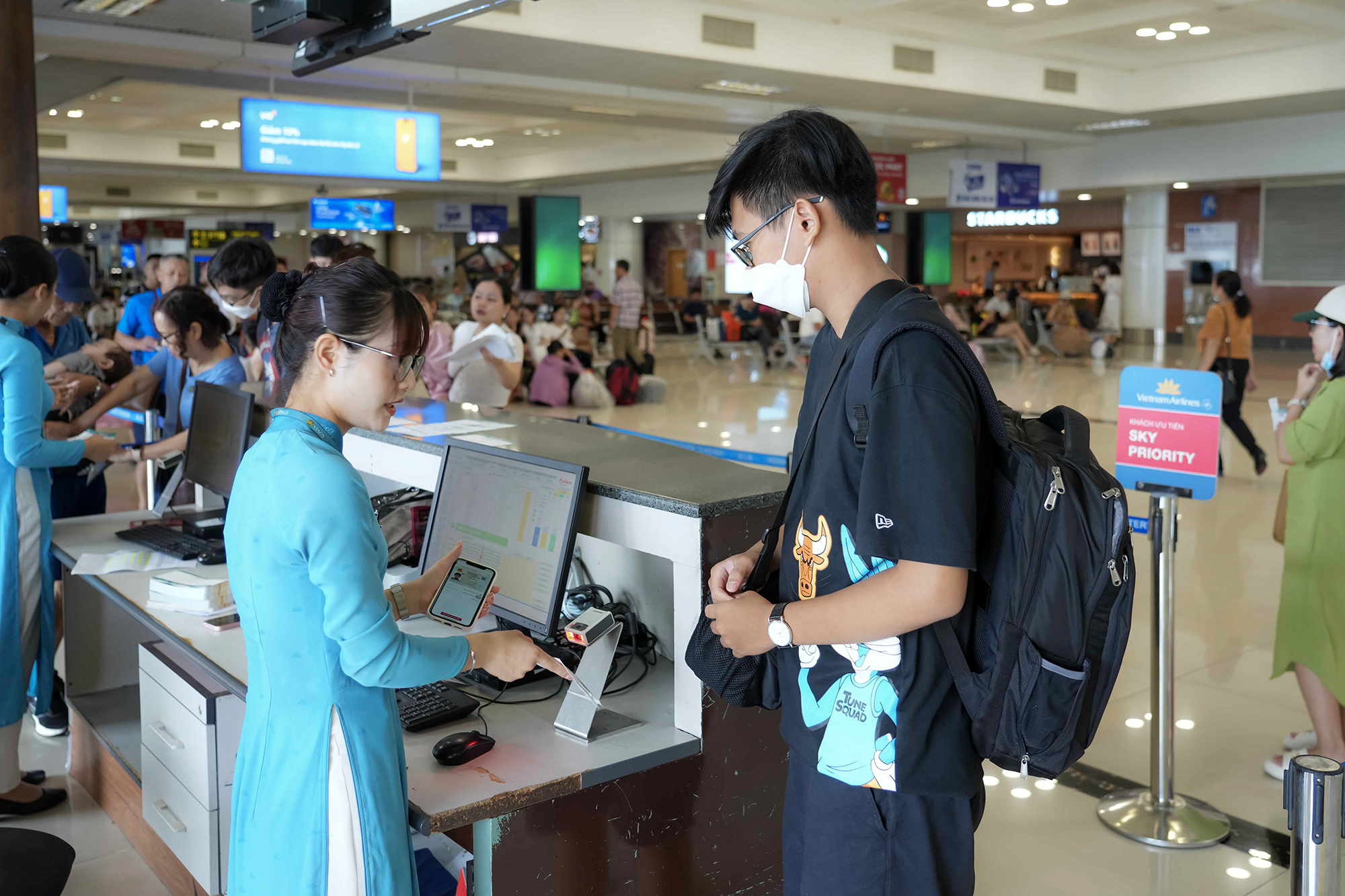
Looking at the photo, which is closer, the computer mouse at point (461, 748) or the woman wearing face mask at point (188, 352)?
the computer mouse at point (461, 748)

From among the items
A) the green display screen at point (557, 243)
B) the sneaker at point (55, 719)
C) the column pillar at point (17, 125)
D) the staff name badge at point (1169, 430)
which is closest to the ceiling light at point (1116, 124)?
the green display screen at point (557, 243)

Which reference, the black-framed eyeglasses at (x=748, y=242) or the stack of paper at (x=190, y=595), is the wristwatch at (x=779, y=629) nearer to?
the black-framed eyeglasses at (x=748, y=242)

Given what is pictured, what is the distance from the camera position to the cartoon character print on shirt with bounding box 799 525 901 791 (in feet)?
4.48

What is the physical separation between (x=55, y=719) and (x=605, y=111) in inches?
348

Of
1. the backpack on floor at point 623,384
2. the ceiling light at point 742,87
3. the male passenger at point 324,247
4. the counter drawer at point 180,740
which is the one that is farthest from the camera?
the backpack on floor at point 623,384

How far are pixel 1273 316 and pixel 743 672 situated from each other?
18897mm

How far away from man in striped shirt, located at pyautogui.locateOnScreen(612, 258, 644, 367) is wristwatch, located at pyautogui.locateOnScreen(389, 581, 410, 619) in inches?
429

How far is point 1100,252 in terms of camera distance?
25.3 meters

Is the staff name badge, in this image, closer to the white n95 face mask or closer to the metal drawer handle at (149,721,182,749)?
the white n95 face mask

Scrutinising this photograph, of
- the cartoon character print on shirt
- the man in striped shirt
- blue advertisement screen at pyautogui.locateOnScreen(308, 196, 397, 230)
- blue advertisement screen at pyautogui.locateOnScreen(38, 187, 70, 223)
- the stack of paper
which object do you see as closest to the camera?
the cartoon character print on shirt

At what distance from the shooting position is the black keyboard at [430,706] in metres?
1.96

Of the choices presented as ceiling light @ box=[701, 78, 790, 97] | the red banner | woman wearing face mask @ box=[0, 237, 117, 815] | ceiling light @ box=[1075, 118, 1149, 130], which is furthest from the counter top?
ceiling light @ box=[1075, 118, 1149, 130]

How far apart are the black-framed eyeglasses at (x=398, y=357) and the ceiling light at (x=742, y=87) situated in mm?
8640

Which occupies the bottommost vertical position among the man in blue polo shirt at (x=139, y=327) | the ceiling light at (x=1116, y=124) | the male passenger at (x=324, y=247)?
the man in blue polo shirt at (x=139, y=327)
